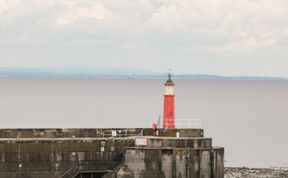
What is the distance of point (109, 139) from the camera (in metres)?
25.2

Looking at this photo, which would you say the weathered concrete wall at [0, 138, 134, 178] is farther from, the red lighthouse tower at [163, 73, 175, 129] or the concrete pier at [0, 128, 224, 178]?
the red lighthouse tower at [163, 73, 175, 129]

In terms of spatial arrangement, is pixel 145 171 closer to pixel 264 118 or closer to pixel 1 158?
pixel 1 158

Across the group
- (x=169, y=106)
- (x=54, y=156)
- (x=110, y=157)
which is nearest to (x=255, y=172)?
(x=169, y=106)

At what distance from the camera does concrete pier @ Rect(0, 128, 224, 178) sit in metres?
24.5

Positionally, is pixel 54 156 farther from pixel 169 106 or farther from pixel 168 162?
pixel 169 106

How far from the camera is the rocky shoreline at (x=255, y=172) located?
46.8m

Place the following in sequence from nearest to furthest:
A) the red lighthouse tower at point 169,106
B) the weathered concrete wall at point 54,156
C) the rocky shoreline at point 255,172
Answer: the weathered concrete wall at point 54,156, the red lighthouse tower at point 169,106, the rocky shoreline at point 255,172

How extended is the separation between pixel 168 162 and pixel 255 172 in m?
25.5

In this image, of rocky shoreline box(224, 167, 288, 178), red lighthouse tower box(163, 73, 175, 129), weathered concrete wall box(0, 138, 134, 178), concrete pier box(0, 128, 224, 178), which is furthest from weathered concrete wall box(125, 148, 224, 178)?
rocky shoreline box(224, 167, 288, 178)

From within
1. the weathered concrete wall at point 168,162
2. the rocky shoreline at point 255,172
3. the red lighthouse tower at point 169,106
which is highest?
the red lighthouse tower at point 169,106

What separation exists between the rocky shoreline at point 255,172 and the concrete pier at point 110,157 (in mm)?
20898

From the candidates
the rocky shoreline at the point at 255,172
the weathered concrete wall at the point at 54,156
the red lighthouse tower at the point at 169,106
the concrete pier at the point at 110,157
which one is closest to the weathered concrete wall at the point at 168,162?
the concrete pier at the point at 110,157

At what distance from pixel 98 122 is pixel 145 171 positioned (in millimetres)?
63015

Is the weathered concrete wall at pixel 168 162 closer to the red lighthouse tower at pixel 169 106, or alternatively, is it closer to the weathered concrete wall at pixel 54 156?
the weathered concrete wall at pixel 54 156
